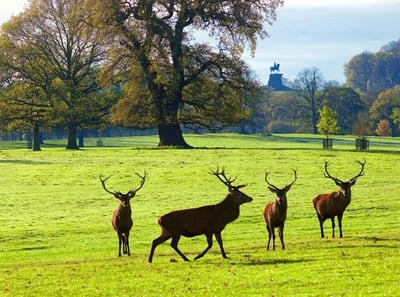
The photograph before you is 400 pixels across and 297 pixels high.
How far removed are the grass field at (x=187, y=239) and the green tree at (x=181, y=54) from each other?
271 inches

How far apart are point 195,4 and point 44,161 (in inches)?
766

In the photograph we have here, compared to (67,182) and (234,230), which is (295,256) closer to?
(234,230)

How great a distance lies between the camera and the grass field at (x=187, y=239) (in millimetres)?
14094

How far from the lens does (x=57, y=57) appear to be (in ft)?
251

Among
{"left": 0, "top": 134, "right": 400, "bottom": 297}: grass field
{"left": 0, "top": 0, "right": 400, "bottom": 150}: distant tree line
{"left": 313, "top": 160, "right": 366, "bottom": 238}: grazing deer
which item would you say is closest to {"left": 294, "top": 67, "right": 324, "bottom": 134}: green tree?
{"left": 0, "top": 0, "right": 400, "bottom": 150}: distant tree line

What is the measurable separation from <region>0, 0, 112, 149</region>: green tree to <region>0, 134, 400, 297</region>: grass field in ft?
58.2

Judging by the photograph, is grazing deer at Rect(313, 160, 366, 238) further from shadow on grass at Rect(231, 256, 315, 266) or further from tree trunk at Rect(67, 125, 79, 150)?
tree trunk at Rect(67, 125, 79, 150)

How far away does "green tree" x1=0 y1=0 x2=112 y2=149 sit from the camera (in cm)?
7275

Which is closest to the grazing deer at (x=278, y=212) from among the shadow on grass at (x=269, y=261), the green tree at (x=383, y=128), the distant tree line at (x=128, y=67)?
the shadow on grass at (x=269, y=261)

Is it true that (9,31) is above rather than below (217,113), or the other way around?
above

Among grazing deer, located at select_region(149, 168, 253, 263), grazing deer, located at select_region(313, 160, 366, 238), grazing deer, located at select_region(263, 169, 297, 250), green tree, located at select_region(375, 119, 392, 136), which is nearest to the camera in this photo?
grazing deer, located at select_region(149, 168, 253, 263)

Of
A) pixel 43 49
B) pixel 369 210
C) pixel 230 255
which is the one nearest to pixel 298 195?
pixel 369 210

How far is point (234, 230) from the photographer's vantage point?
2625 centimetres

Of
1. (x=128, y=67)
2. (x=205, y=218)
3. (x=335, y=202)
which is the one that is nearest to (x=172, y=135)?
(x=128, y=67)
